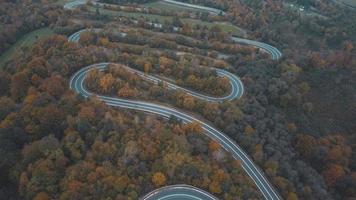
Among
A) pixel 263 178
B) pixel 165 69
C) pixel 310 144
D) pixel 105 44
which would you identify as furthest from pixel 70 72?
pixel 310 144

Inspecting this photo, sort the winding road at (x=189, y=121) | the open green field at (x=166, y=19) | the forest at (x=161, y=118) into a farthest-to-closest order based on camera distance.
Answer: the open green field at (x=166, y=19)
the forest at (x=161, y=118)
the winding road at (x=189, y=121)

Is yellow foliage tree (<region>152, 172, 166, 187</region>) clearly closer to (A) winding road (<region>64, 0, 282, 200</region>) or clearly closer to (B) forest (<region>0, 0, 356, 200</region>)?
(B) forest (<region>0, 0, 356, 200</region>)

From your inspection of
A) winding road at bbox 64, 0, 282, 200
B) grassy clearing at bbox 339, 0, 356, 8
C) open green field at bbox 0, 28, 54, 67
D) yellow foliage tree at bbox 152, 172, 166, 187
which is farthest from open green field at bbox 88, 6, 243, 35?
yellow foliage tree at bbox 152, 172, 166, 187

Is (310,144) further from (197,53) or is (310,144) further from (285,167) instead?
(197,53)

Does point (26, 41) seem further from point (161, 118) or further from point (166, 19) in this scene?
point (161, 118)

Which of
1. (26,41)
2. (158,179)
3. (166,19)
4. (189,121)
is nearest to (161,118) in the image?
(189,121)

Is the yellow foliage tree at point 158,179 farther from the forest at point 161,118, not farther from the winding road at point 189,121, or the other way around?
the winding road at point 189,121

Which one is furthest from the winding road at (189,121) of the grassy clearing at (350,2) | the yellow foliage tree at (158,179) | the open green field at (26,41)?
the grassy clearing at (350,2)
